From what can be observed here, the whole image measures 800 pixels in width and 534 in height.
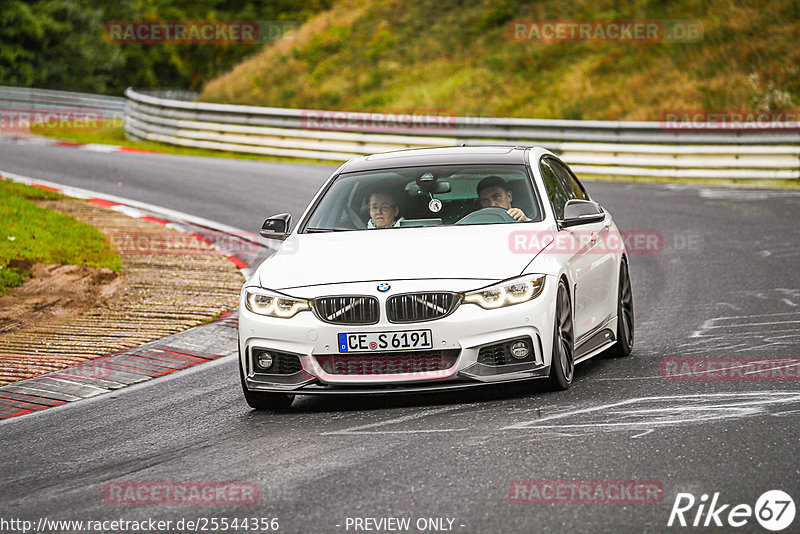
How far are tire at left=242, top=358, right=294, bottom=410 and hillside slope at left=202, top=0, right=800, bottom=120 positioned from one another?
2163 centimetres

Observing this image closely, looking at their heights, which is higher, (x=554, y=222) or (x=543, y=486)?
(x=554, y=222)

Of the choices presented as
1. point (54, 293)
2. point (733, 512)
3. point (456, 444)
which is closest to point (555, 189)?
point (456, 444)

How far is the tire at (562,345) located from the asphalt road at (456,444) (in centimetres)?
12

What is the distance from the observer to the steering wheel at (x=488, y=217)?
8.58m

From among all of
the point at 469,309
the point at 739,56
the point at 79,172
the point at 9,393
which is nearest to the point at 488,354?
the point at 469,309

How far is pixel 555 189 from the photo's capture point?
922 cm

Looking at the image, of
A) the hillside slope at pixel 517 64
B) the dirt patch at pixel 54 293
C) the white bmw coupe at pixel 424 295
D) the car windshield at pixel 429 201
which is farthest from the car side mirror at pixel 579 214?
the hillside slope at pixel 517 64

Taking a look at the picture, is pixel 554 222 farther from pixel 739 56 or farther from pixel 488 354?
pixel 739 56

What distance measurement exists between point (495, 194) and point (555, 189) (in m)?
0.64

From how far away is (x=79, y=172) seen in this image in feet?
75.8

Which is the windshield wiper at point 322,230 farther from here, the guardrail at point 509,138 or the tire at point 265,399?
Result: the guardrail at point 509,138

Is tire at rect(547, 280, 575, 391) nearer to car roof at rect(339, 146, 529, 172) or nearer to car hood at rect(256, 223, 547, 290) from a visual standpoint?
car hood at rect(256, 223, 547, 290)

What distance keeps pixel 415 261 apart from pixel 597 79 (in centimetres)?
2526

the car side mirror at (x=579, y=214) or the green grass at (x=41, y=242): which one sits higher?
the car side mirror at (x=579, y=214)
